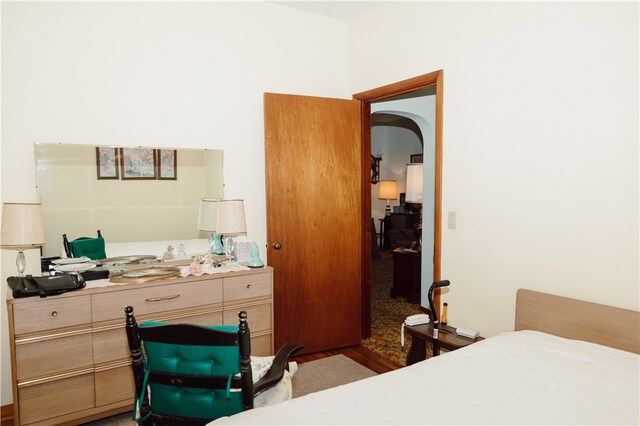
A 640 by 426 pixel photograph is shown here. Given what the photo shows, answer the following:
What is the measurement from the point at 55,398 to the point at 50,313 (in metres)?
0.50

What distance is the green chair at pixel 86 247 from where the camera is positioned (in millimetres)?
2863

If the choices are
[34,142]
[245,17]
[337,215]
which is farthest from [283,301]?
[245,17]

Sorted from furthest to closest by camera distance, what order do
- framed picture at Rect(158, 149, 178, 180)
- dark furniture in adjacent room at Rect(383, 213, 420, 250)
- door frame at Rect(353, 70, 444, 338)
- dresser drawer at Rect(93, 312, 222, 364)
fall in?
dark furniture in adjacent room at Rect(383, 213, 420, 250), framed picture at Rect(158, 149, 178, 180), door frame at Rect(353, 70, 444, 338), dresser drawer at Rect(93, 312, 222, 364)

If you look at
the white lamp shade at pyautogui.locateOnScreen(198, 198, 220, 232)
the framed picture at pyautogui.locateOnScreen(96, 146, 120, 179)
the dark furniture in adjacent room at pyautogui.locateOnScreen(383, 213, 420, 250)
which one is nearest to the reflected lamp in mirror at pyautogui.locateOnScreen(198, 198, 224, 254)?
the white lamp shade at pyautogui.locateOnScreen(198, 198, 220, 232)

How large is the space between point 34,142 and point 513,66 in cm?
310

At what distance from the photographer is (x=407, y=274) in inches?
207

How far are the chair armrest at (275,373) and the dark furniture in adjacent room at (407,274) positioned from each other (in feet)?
10.9

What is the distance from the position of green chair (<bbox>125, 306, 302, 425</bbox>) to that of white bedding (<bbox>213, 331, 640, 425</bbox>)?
0.23m

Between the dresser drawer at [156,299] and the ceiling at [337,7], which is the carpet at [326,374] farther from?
the ceiling at [337,7]

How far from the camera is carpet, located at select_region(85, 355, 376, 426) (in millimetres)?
3096

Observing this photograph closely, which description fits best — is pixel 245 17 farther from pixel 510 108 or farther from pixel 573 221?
pixel 573 221

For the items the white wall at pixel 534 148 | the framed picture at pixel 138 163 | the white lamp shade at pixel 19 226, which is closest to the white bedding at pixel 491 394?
the white wall at pixel 534 148

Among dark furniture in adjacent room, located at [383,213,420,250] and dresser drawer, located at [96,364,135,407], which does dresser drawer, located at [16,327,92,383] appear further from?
dark furniture in adjacent room, located at [383,213,420,250]

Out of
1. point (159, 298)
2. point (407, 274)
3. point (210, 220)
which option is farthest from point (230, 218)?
point (407, 274)
